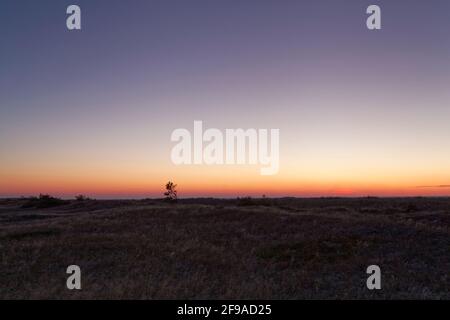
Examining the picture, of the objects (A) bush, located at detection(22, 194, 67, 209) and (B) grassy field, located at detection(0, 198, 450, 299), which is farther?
(A) bush, located at detection(22, 194, 67, 209)

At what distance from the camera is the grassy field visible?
523 inches

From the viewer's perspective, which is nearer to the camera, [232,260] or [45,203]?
[232,260]

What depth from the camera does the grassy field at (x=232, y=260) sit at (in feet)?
43.6

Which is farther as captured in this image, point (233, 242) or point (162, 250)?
point (233, 242)

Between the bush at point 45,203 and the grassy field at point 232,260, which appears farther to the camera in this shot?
the bush at point 45,203

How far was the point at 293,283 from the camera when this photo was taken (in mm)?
14656

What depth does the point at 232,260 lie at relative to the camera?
18.0 meters

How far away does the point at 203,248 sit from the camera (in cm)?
2000
